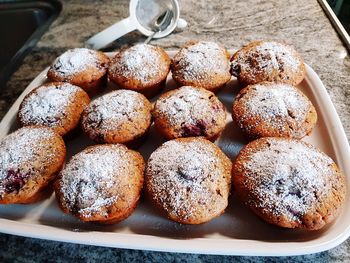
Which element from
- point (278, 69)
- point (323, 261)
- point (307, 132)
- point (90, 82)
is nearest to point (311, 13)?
point (278, 69)

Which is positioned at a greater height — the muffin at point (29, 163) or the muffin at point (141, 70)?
the muffin at point (141, 70)

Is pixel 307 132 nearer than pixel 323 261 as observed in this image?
No

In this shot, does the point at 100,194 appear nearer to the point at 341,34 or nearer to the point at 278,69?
the point at 278,69

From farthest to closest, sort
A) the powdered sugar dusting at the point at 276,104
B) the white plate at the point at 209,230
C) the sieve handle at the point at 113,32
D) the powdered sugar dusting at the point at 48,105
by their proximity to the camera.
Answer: the sieve handle at the point at 113,32 < the powdered sugar dusting at the point at 48,105 < the powdered sugar dusting at the point at 276,104 < the white plate at the point at 209,230

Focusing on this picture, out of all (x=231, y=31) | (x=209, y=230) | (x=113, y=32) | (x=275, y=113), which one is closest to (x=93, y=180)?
(x=209, y=230)

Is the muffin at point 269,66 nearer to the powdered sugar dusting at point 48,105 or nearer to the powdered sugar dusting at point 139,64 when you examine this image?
the powdered sugar dusting at point 139,64

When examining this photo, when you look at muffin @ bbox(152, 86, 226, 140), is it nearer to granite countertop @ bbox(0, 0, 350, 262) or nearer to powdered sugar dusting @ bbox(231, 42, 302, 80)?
powdered sugar dusting @ bbox(231, 42, 302, 80)

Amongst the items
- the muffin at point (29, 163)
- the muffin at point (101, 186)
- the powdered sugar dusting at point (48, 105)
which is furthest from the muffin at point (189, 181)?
the powdered sugar dusting at point (48, 105)
